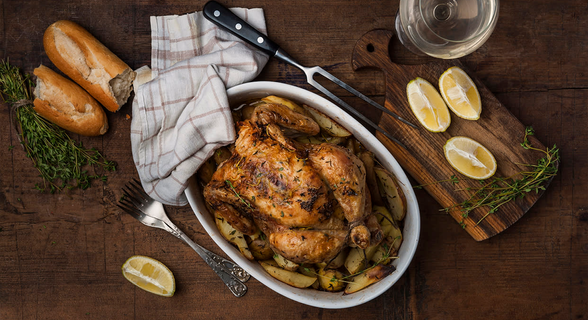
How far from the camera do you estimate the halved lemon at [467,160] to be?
7.04ft

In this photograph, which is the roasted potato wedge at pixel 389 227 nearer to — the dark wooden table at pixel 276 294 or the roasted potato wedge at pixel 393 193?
the roasted potato wedge at pixel 393 193

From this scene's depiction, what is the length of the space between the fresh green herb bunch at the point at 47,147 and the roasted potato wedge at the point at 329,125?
134 centimetres

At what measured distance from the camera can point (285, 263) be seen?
2104 mm

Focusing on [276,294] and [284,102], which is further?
[276,294]

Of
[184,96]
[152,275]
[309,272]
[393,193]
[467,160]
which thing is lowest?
[152,275]

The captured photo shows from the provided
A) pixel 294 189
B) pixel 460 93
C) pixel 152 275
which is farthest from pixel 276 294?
pixel 460 93

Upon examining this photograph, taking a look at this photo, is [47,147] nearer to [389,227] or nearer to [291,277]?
[291,277]

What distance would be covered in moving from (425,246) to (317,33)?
1.53 m

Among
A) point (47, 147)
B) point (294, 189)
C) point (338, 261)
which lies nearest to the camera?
point (294, 189)

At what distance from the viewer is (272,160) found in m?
1.81

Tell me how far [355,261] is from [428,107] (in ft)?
3.23

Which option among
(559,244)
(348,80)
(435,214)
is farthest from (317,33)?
(559,244)

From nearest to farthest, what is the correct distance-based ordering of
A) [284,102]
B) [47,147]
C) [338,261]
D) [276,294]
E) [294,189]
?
[294,189]
[284,102]
[338,261]
[47,147]
[276,294]

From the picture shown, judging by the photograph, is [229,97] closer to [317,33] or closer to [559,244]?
[317,33]
